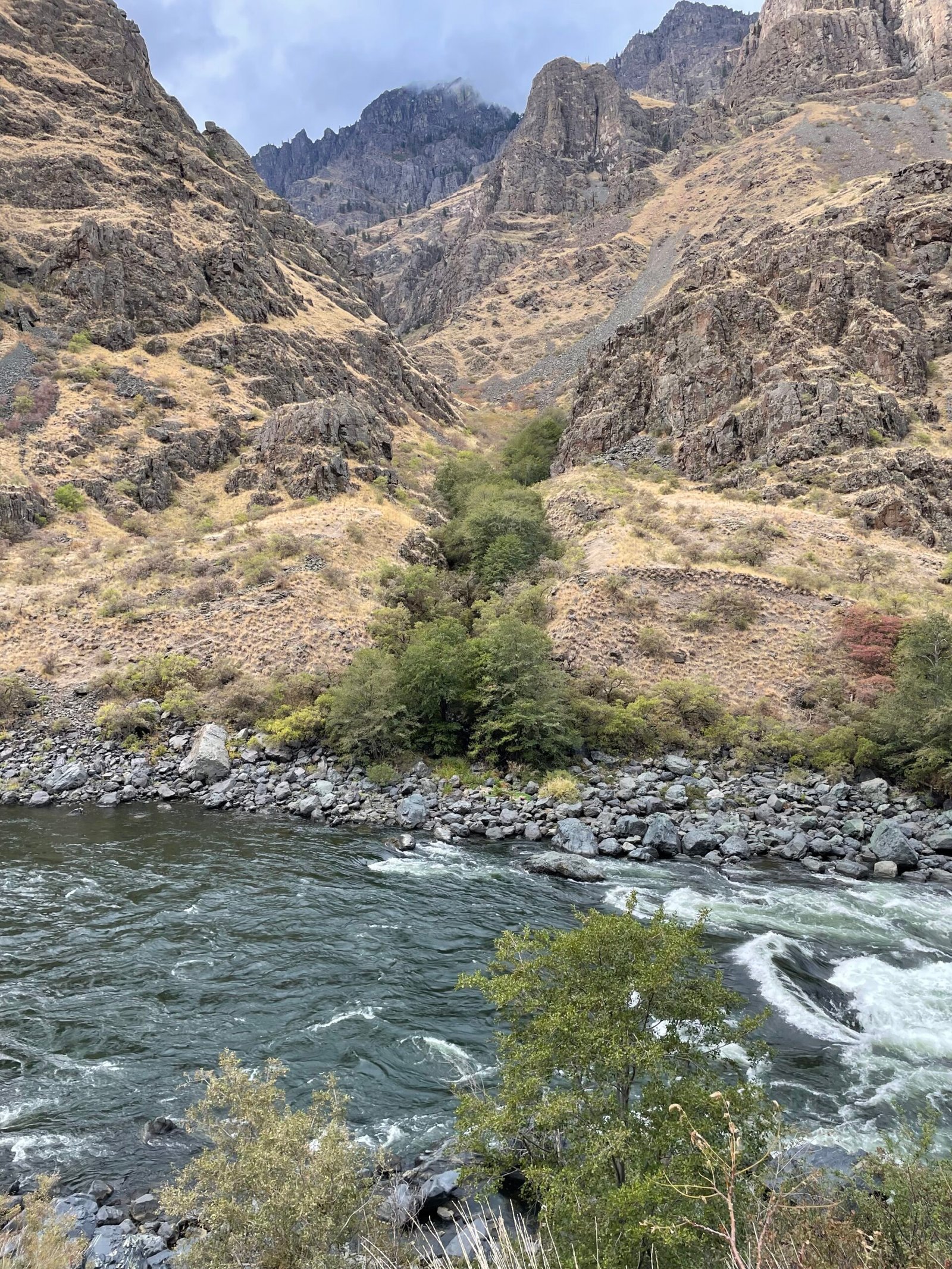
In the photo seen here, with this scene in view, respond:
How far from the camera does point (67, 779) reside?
23.5 meters

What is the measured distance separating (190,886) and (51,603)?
22.1 m

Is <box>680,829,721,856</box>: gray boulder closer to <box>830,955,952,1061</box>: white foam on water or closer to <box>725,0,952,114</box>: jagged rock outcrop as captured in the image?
<box>830,955,952,1061</box>: white foam on water

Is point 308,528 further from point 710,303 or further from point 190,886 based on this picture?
point 710,303

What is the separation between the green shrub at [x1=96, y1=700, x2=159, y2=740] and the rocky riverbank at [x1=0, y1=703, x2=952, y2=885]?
0.40 metres

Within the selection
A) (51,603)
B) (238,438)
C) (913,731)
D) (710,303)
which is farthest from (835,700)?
(238,438)

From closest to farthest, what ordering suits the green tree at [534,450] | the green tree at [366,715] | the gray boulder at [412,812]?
1. the gray boulder at [412,812]
2. the green tree at [366,715]
3. the green tree at [534,450]

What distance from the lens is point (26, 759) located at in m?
24.7

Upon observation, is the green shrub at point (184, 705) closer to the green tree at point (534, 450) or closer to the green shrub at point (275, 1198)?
the green shrub at point (275, 1198)

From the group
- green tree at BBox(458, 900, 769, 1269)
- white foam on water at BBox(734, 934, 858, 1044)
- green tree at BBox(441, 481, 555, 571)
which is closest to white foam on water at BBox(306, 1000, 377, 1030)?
green tree at BBox(458, 900, 769, 1269)

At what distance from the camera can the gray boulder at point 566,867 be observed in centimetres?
1781

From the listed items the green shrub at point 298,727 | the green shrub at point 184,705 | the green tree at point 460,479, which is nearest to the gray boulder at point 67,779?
the green shrub at point 184,705

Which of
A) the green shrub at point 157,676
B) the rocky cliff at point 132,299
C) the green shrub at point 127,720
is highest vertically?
the rocky cliff at point 132,299

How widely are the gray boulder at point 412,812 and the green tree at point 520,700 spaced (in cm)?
381

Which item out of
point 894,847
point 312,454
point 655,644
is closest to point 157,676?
point 312,454
